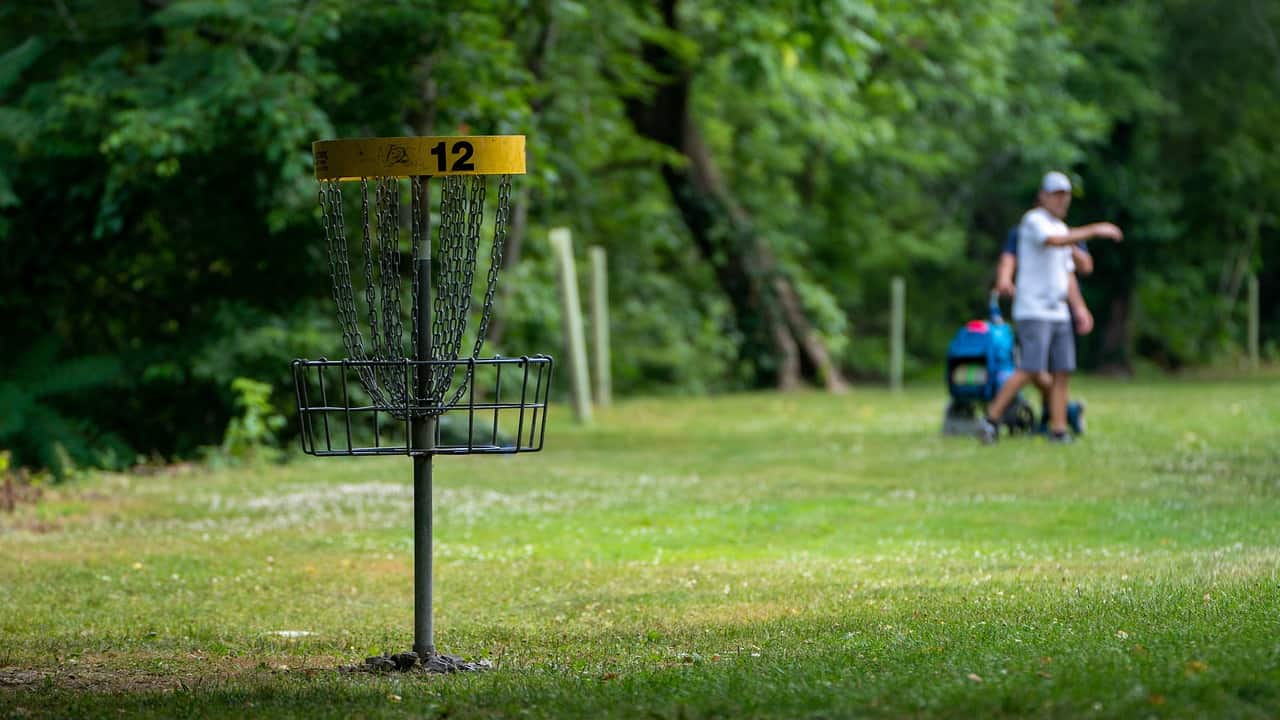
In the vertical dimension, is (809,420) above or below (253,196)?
below

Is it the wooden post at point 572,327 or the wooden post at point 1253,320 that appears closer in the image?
the wooden post at point 572,327

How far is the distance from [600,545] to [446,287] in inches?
174

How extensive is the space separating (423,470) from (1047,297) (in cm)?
1010

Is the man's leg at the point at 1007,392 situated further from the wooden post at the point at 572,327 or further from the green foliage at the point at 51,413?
the green foliage at the point at 51,413

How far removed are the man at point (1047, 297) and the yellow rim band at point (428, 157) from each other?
9876 mm

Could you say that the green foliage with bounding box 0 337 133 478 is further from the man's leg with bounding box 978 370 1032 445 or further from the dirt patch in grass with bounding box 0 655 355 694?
the dirt patch in grass with bounding box 0 655 355 694

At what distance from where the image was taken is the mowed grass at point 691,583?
19.5 feet

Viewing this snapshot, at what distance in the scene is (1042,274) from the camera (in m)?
15.9

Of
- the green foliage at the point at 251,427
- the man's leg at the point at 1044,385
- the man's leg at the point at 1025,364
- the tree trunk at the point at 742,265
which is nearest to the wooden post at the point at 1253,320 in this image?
the tree trunk at the point at 742,265

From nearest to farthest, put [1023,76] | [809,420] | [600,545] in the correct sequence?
[600,545] < [809,420] < [1023,76]

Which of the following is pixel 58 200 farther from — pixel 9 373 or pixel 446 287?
pixel 446 287

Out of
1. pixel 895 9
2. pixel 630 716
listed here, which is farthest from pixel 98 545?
pixel 895 9

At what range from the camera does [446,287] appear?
22.5 ft

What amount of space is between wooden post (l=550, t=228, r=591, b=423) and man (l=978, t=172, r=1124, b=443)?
624 centimetres
